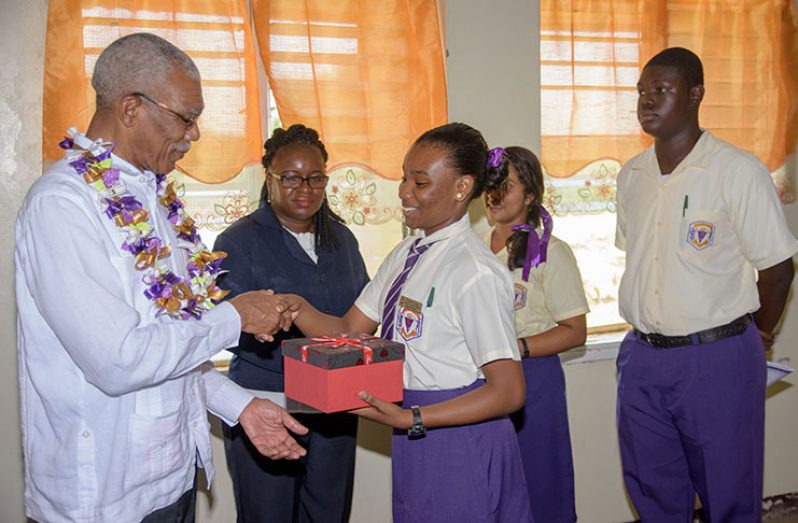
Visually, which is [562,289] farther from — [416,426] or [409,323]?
[416,426]

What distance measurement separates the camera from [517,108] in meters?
3.95

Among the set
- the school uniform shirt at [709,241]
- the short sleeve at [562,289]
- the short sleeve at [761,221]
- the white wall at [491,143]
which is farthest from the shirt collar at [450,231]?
the white wall at [491,143]

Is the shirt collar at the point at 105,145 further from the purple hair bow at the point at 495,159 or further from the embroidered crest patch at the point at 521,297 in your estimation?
the embroidered crest patch at the point at 521,297

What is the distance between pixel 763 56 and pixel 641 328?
2156 mm

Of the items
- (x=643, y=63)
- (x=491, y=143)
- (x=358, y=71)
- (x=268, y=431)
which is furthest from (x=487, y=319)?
(x=643, y=63)

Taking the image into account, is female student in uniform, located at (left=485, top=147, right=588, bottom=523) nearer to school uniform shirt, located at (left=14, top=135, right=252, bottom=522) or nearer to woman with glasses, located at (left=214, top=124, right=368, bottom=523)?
woman with glasses, located at (left=214, top=124, right=368, bottom=523)

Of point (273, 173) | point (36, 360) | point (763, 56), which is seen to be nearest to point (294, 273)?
point (273, 173)

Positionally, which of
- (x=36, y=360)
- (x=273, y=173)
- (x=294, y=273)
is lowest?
(x=36, y=360)

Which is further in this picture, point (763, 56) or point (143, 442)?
point (763, 56)

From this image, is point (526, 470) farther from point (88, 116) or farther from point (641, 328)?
point (88, 116)

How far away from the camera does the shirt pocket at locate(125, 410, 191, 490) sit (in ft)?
6.03

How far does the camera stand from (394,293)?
234 centimetres

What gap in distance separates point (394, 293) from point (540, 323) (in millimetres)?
1058

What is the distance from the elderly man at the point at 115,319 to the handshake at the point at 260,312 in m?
0.07
